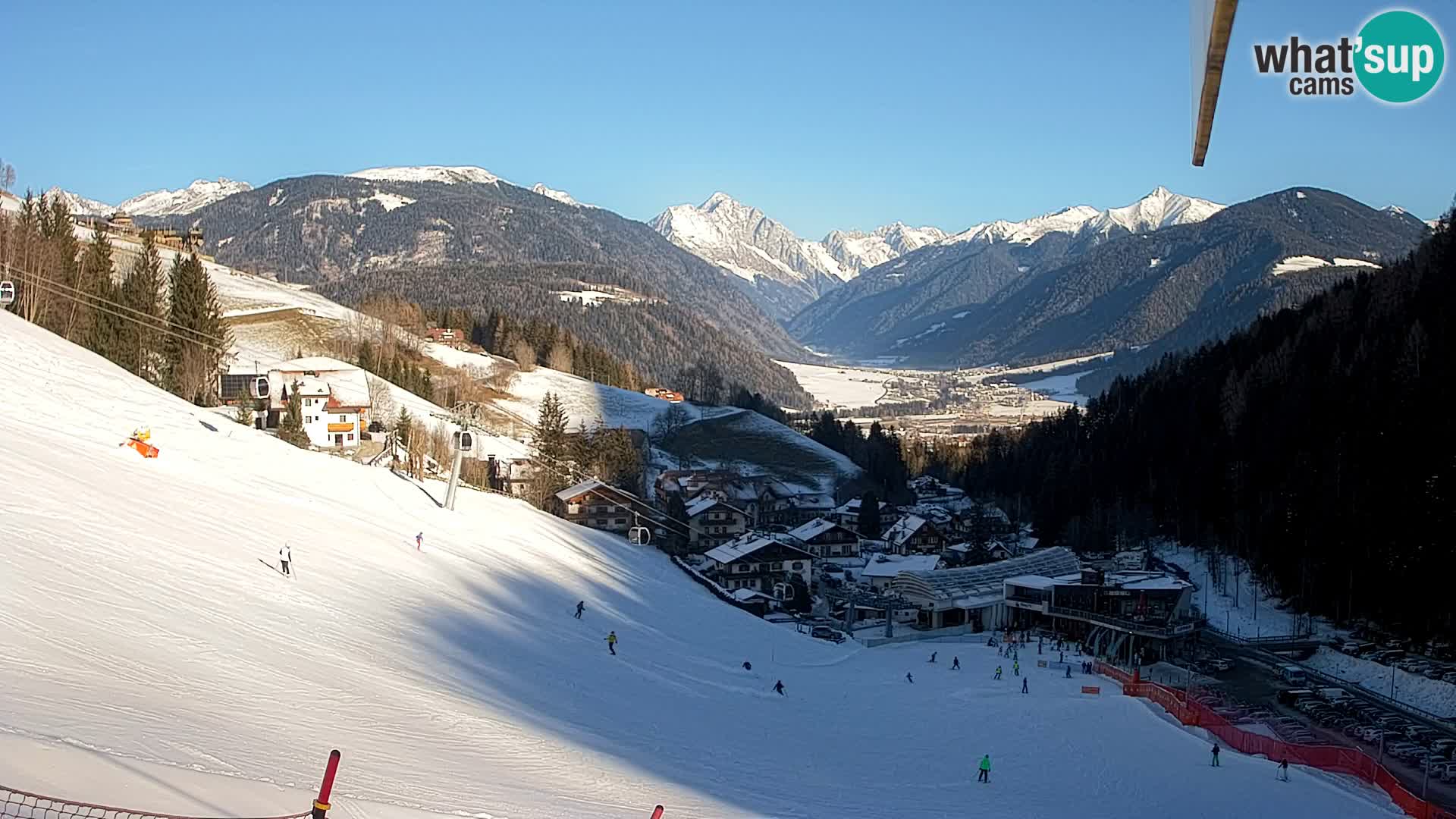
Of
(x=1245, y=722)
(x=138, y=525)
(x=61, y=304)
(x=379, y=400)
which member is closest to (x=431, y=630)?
(x=138, y=525)

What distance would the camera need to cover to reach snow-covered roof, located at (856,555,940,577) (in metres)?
63.8

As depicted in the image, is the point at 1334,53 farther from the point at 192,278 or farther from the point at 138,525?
the point at 192,278

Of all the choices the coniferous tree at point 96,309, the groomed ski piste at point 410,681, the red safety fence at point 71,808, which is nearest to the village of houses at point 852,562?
the coniferous tree at point 96,309

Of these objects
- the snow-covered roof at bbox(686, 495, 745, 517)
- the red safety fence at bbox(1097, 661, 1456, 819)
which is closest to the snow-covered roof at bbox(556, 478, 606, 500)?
the snow-covered roof at bbox(686, 495, 745, 517)

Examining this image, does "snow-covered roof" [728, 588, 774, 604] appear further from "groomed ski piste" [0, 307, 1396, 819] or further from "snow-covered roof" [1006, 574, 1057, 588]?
"snow-covered roof" [1006, 574, 1057, 588]

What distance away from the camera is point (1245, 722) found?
3238 cm

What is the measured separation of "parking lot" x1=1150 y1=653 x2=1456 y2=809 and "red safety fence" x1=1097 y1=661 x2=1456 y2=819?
825mm

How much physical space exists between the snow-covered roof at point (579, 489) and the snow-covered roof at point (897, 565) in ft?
55.6

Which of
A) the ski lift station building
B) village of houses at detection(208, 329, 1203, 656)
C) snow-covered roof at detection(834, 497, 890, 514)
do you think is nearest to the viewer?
village of houses at detection(208, 329, 1203, 656)

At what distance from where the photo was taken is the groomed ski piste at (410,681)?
38.0 ft

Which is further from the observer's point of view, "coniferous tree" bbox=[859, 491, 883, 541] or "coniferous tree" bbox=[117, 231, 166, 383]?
"coniferous tree" bbox=[859, 491, 883, 541]

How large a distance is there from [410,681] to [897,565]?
50.8m

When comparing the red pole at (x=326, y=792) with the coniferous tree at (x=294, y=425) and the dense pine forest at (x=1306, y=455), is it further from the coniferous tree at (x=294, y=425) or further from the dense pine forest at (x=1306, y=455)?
the dense pine forest at (x=1306, y=455)

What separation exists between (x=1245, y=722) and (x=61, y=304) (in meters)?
55.7
